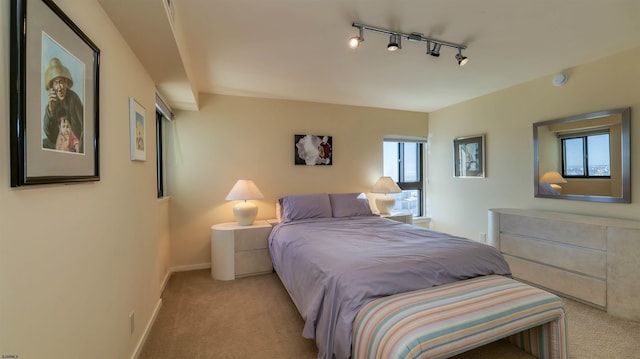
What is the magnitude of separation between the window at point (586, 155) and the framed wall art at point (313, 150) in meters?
2.79

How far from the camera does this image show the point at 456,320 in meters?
1.36

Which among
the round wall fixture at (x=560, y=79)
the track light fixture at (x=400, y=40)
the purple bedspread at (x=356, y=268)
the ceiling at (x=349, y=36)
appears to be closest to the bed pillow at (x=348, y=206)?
the purple bedspread at (x=356, y=268)

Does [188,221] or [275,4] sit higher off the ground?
[275,4]

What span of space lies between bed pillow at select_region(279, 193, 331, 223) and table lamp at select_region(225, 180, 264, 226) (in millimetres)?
365

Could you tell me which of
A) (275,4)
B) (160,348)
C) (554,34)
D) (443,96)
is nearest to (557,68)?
(554,34)

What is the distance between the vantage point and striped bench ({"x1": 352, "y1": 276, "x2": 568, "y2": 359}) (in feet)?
4.16

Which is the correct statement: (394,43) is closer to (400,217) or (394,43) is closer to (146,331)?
(400,217)

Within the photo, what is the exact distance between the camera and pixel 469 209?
4016mm

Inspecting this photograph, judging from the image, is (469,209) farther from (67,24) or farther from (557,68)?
(67,24)

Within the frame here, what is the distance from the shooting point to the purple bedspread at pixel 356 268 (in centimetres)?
155

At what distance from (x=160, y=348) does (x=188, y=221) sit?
1.80 metres

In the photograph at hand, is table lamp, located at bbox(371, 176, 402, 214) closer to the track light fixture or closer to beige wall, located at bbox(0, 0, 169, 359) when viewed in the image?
the track light fixture

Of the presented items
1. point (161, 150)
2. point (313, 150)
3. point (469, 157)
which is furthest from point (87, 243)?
point (469, 157)

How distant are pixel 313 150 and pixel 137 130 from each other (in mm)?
2440
